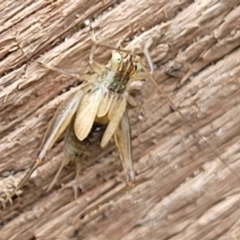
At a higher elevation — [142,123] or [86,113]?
[86,113]

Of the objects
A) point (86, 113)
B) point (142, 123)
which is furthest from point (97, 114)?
point (142, 123)

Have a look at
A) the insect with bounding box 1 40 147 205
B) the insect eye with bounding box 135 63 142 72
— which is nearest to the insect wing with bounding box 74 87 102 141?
the insect with bounding box 1 40 147 205

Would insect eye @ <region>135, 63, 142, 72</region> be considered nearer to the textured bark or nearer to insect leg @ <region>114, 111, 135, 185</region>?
the textured bark

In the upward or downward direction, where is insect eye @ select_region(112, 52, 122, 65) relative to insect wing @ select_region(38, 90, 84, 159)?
upward

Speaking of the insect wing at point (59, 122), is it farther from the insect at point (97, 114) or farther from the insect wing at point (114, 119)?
the insect wing at point (114, 119)

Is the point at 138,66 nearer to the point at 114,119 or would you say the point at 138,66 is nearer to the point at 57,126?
the point at 114,119
